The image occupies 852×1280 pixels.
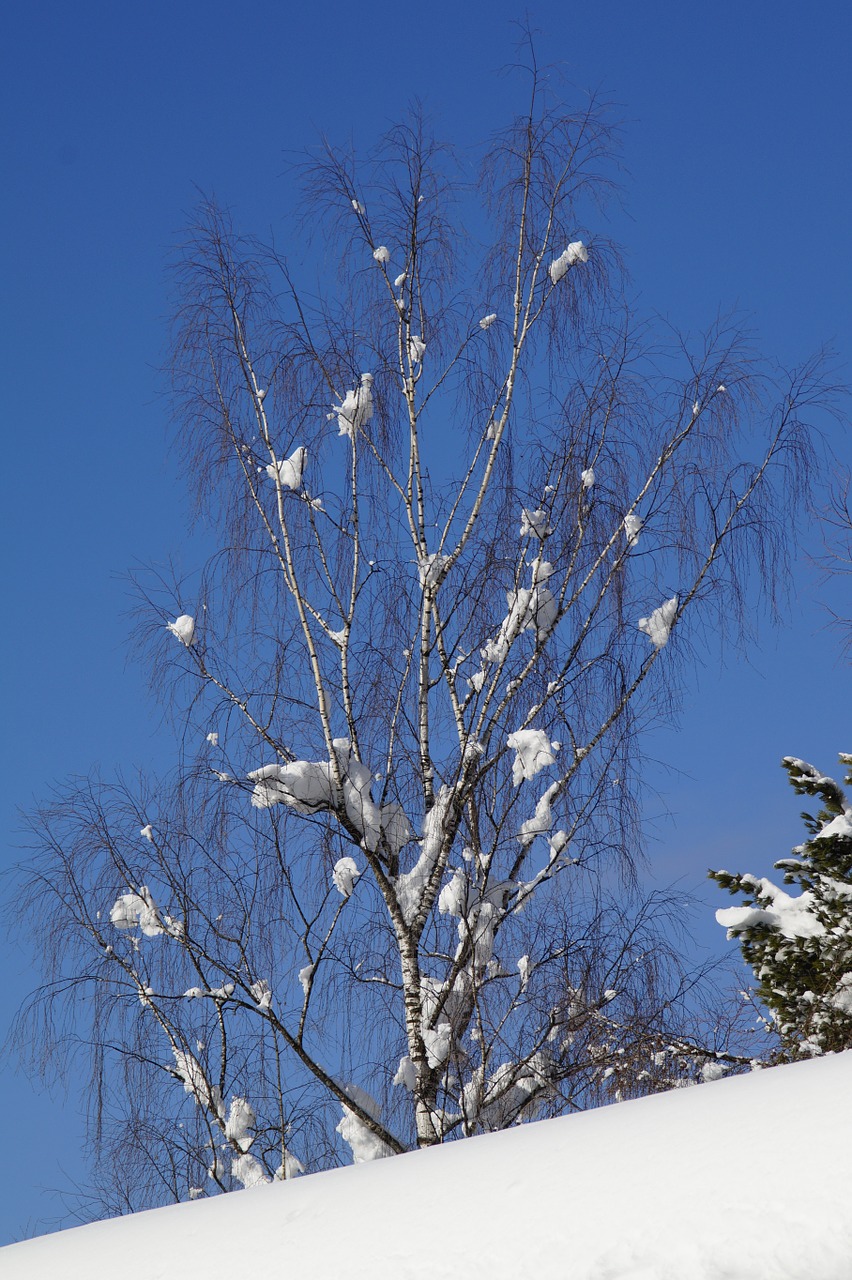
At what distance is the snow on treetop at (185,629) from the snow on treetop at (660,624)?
1826 millimetres

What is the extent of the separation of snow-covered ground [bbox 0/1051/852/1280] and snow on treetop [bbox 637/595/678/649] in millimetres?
2796

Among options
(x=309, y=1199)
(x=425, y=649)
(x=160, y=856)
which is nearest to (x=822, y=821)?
(x=425, y=649)

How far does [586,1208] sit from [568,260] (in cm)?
431

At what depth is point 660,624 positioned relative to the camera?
15.3ft

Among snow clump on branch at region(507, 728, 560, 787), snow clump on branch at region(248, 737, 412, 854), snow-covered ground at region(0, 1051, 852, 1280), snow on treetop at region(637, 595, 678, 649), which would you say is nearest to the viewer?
snow-covered ground at region(0, 1051, 852, 1280)

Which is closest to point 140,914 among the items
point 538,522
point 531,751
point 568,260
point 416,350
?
point 531,751

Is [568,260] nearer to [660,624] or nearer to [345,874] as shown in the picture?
[660,624]

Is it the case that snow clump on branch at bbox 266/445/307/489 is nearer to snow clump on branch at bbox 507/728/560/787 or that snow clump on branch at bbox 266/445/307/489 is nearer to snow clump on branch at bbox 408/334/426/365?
snow clump on branch at bbox 408/334/426/365

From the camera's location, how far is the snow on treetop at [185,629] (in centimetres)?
473

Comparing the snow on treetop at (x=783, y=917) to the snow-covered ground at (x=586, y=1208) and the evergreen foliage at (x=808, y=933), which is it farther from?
the snow-covered ground at (x=586, y=1208)

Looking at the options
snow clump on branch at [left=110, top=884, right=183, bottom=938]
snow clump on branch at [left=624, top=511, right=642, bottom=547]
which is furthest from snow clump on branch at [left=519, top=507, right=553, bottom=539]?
snow clump on branch at [left=110, top=884, right=183, bottom=938]

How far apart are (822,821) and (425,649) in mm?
2022

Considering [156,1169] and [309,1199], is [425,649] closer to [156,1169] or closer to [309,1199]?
[156,1169]

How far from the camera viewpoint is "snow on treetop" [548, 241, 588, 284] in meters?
5.07
